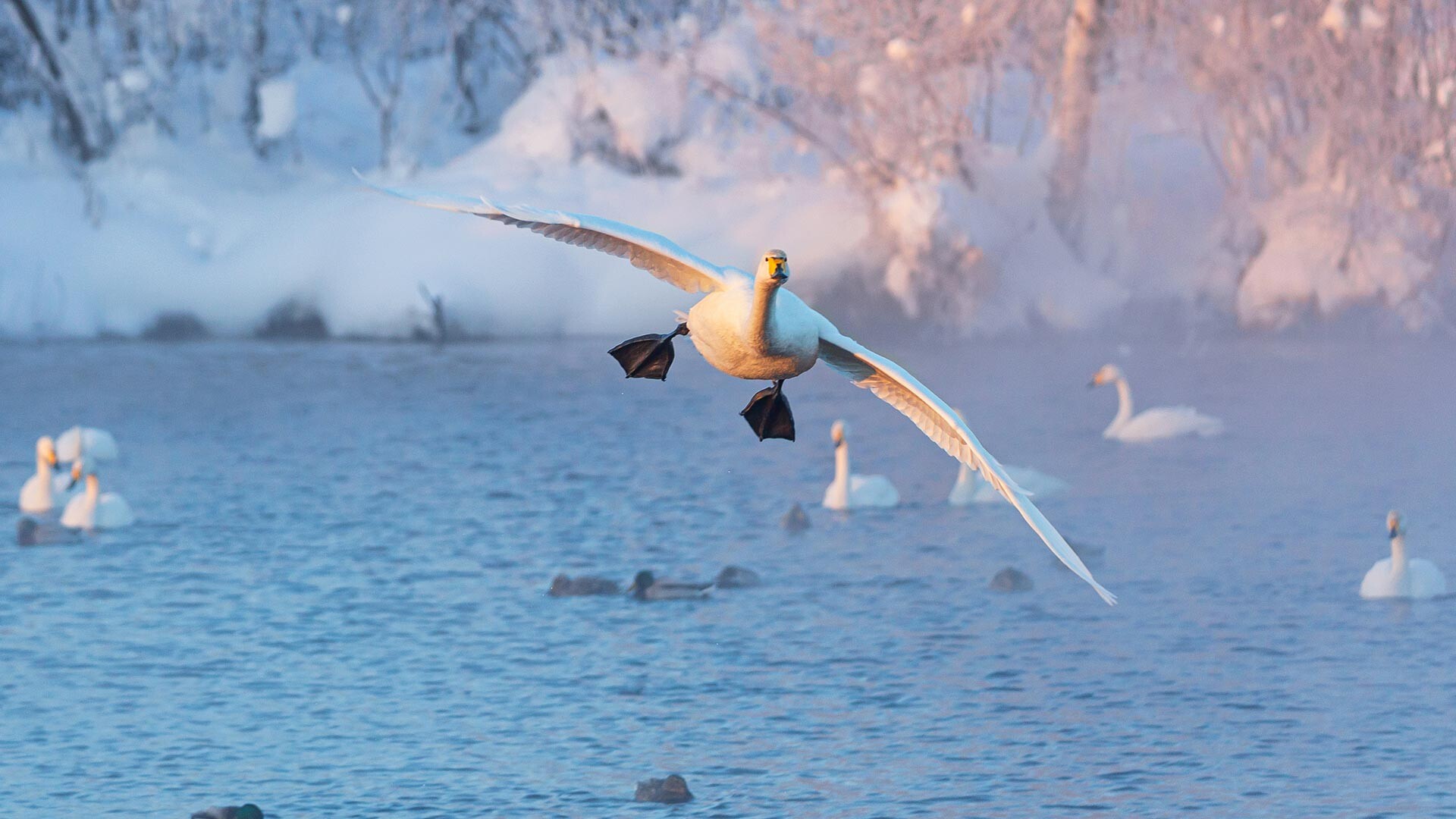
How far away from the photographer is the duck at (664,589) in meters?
16.6

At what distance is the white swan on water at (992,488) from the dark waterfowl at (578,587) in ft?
13.9

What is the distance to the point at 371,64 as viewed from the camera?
40156 millimetres

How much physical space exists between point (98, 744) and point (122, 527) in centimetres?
671

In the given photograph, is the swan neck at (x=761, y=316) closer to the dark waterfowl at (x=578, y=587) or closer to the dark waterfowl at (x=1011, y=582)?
the dark waterfowl at (x=578, y=587)

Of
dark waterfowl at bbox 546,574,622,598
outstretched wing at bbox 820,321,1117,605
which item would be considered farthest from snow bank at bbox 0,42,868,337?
outstretched wing at bbox 820,321,1117,605

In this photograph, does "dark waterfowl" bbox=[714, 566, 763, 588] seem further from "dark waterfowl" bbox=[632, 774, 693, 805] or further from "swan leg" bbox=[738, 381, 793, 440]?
"swan leg" bbox=[738, 381, 793, 440]

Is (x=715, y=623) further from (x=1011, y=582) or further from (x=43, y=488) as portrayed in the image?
(x=43, y=488)

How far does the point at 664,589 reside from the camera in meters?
16.6

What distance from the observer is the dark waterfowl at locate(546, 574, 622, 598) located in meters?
16.8

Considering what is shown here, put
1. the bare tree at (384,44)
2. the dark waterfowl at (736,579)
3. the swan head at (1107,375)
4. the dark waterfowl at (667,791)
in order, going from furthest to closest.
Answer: the bare tree at (384,44) → the swan head at (1107,375) → the dark waterfowl at (736,579) → the dark waterfowl at (667,791)

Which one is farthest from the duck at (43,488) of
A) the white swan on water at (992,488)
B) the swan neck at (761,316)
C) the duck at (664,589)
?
the swan neck at (761,316)

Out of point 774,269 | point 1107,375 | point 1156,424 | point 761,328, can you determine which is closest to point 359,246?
point 1107,375

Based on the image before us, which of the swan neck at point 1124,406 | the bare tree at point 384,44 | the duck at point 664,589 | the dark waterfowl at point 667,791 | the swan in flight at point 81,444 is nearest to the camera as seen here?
the dark waterfowl at point 667,791

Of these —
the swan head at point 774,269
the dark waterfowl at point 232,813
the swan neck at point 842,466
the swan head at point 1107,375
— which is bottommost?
the dark waterfowl at point 232,813
